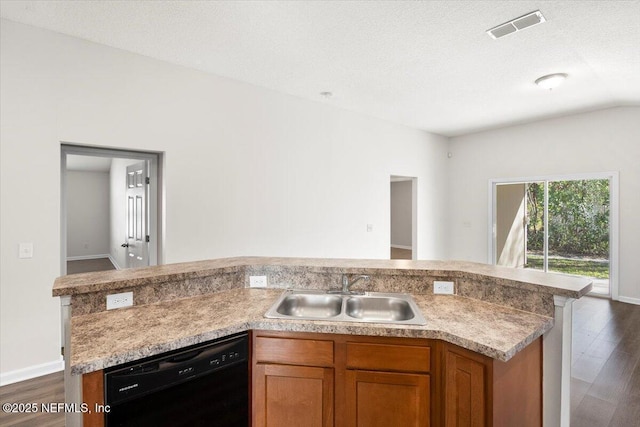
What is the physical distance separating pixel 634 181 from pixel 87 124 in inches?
279

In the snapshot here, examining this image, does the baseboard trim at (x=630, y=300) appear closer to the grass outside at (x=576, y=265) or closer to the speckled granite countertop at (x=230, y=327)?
the grass outside at (x=576, y=265)

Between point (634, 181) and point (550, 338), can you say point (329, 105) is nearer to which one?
point (550, 338)

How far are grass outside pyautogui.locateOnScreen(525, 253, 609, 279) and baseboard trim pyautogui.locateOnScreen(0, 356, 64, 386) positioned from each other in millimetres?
7000

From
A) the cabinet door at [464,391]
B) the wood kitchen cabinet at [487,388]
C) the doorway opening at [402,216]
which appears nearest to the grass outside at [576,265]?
the doorway opening at [402,216]

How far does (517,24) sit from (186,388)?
344 centimetres

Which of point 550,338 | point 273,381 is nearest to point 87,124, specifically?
point 273,381

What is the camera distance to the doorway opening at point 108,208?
314 centimetres

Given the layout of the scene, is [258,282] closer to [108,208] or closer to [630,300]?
[630,300]

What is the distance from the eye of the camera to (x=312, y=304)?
6.76 feet

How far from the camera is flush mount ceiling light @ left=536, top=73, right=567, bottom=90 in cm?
358

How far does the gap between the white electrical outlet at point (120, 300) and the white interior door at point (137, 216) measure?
1880 mm

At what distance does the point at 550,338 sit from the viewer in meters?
1.60

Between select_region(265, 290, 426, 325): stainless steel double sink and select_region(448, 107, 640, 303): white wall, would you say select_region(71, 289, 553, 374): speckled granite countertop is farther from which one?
select_region(448, 107, 640, 303): white wall

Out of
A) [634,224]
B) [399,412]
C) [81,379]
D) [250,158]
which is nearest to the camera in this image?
[81,379]
